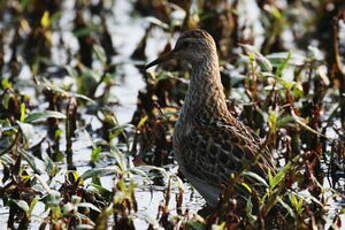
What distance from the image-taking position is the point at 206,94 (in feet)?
22.0

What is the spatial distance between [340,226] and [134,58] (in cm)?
478

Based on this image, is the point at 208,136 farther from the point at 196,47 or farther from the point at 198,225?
the point at 198,225

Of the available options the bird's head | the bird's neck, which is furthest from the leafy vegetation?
the bird's head

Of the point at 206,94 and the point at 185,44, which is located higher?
the point at 185,44

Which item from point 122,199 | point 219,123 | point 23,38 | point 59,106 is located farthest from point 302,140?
point 23,38

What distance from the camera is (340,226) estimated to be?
6004 millimetres

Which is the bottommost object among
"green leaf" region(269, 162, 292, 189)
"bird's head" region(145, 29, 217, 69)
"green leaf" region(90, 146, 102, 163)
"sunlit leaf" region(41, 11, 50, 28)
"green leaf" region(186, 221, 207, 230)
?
"green leaf" region(186, 221, 207, 230)

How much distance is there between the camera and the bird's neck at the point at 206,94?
21.7 ft

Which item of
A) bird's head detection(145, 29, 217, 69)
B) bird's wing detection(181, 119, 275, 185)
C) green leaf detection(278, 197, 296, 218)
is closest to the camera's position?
green leaf detection(278, 197, 296, 218)

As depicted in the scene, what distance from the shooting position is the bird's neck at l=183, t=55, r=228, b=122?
662cm

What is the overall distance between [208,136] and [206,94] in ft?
1.55

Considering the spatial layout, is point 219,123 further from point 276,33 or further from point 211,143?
point 276,33

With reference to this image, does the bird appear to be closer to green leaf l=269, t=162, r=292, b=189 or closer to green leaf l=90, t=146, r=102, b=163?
green leaf l=269, t=162, r=292, b=189

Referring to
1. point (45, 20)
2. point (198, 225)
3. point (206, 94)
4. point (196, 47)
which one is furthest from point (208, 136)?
point (45, 20)
